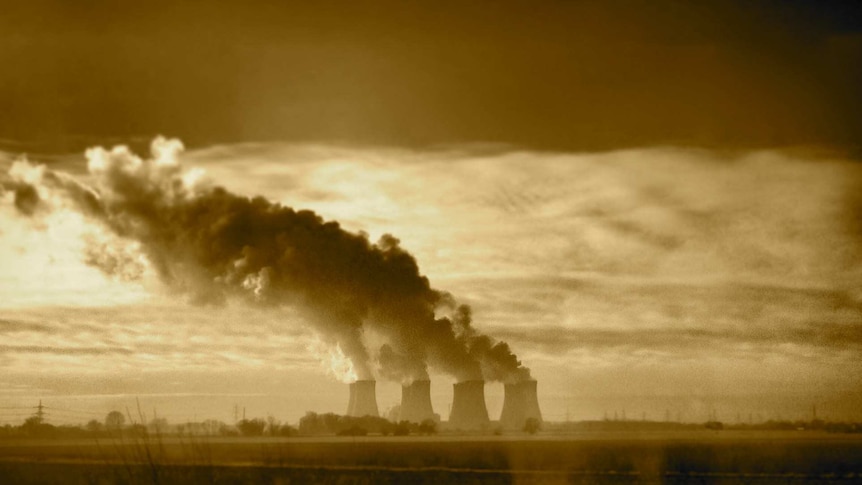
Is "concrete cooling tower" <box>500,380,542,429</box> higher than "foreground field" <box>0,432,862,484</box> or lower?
higher

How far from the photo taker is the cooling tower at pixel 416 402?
486 ft

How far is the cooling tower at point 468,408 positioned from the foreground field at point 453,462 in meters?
37.0

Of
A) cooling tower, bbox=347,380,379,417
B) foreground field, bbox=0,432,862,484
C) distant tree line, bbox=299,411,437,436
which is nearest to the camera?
foreground field, bbox=0,432,862,484

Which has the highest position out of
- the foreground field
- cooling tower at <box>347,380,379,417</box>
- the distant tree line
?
cooling tower at <box>347,380,379,417</box>

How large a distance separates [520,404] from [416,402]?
47.4 feet

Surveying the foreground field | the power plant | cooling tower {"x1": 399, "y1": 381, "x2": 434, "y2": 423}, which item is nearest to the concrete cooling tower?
the power plant

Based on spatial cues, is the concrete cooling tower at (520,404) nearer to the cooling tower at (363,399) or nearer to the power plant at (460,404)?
the power plant at (460,404)

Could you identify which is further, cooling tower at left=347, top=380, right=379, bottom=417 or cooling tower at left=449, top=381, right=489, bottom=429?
cooling tower at left=449, top=381, right=489, bottom=429

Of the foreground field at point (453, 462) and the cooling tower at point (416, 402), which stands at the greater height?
the cooling tower at point (416, 402)

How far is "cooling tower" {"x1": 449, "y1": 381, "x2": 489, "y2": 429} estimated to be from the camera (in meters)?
Result: 148

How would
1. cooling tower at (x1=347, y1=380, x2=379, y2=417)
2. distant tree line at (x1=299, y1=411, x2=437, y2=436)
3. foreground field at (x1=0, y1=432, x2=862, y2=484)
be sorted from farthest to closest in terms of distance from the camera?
cooling tower at (x1=347, y1=380, x2=379, y2=417) → distant tree line at (x1=299, y1=411, x2=437, y2=436) → foreground field at (x1=0, y1=432, x2=862, y2=484)

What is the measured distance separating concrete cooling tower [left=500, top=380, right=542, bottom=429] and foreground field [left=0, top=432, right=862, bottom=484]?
41548 mm

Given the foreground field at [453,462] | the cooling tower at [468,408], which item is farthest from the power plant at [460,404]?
the foreground field at [453,462]

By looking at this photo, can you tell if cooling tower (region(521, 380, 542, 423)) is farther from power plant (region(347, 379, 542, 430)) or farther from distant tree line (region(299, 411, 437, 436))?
distant tree line (region(299, 411, 437, 436))
